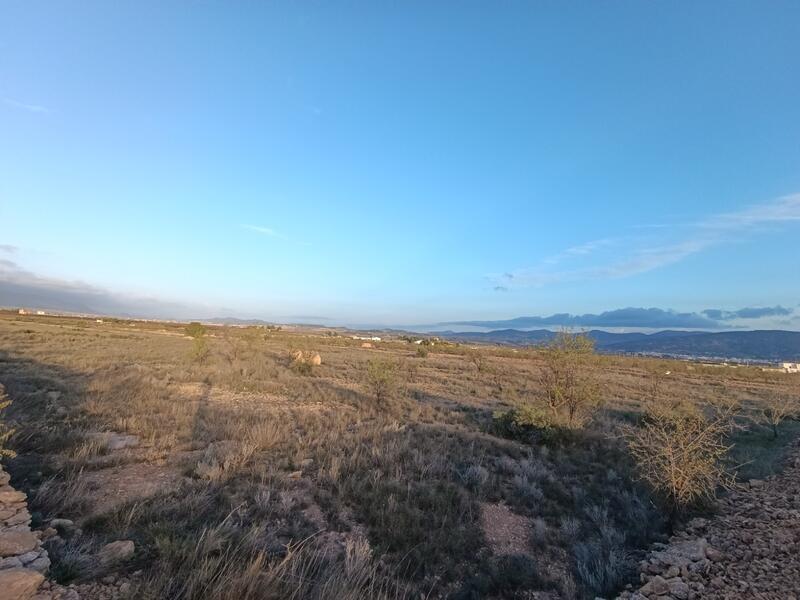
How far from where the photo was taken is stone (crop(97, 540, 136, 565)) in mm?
4586

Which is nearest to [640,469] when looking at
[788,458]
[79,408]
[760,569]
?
[760,569]

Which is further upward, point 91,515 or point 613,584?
point 91,515

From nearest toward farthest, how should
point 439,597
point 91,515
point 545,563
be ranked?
point 439,597 < point 91,515 < point 545,563

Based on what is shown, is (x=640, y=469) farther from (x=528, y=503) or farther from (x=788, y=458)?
(x=788, y=458)

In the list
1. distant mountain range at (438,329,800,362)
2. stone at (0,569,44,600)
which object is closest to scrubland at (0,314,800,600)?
stone at (0,569,44,600)

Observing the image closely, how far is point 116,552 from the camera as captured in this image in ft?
15.6

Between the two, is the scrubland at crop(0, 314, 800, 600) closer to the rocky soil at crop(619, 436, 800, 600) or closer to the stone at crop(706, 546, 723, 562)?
the rocky soil at crop(619, 436, 800, 600)

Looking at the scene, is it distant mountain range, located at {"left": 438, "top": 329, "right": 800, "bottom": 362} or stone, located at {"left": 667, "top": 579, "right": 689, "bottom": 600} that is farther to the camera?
distant mountain range, located at {"left": 438, "top": 329, "right": 800, "bottom": 362}

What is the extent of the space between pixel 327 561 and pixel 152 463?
4.78 meters

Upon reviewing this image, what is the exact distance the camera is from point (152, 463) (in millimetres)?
8602

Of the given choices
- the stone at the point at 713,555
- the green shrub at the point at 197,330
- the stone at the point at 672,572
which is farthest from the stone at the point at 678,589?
the green shrub at the point at 197,330

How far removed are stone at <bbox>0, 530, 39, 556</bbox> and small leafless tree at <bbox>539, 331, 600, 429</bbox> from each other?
12.6m

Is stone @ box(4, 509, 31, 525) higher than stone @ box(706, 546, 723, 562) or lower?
higher

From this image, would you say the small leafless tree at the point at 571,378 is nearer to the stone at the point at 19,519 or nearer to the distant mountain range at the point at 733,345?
the stone at the point at 19,519
